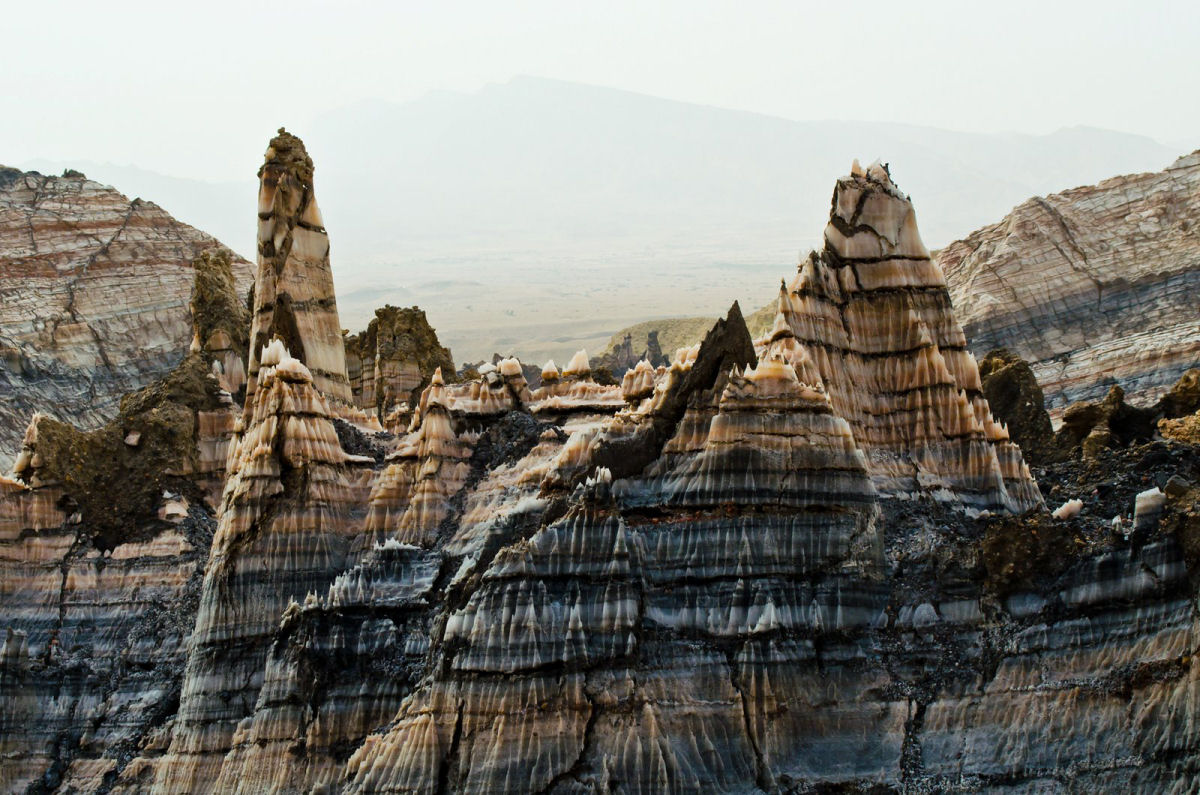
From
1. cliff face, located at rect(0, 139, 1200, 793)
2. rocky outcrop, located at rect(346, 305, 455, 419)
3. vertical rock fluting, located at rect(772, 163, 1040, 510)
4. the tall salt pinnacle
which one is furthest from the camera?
A: rocky outcrop, located at rect(346, 305, 455, 419)

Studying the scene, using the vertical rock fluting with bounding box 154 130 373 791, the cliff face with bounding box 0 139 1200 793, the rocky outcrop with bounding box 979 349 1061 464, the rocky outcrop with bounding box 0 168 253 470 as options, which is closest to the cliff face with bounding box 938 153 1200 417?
Answer: the rocky outcrop with bounding box 979 349 1061 464

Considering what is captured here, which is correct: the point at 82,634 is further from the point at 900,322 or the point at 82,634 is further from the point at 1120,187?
the point at 1120,187

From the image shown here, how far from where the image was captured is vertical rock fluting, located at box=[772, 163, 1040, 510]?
26.6m

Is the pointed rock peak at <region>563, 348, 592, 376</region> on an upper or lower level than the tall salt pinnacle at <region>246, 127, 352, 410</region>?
lower

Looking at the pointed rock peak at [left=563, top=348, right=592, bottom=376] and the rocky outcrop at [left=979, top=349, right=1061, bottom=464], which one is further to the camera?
the rocky outcrop at [left=979, top=349, right=1061, bottom=464]

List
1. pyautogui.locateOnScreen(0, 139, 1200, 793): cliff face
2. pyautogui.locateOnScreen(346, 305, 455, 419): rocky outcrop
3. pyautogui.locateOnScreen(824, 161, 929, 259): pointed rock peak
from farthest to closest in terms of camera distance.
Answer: pyautogui.locateOnScreen(346, 305, 455, 419): rocky outcrop → pyautogui.locateOnScreen(824, 161, 929, 259): pointed rock peak → pyautogui.locateOnScreen(0, 139, 1200, 793): cliff face

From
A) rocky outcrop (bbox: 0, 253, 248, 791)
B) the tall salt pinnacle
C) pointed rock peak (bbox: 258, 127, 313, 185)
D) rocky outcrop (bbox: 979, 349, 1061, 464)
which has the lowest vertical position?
rocky outcrop (bbox: 0, 253, 248, 791)

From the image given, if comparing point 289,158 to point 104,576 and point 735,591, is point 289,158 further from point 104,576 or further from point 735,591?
point 735,591

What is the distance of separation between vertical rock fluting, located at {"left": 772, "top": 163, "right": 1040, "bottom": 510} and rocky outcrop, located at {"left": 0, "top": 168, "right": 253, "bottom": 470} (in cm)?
3624

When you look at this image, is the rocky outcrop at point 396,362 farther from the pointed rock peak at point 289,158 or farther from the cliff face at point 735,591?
the cliff face at point 735,591

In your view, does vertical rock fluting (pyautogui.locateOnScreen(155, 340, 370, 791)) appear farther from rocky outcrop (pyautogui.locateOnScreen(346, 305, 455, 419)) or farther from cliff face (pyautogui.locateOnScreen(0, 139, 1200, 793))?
rocky outcrop (pyautogui.locateOnScreen(346, 305, 455, 419))

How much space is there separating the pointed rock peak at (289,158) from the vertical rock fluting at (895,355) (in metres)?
11.3

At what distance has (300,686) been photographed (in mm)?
26641

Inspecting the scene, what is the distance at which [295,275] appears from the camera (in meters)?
33.7
